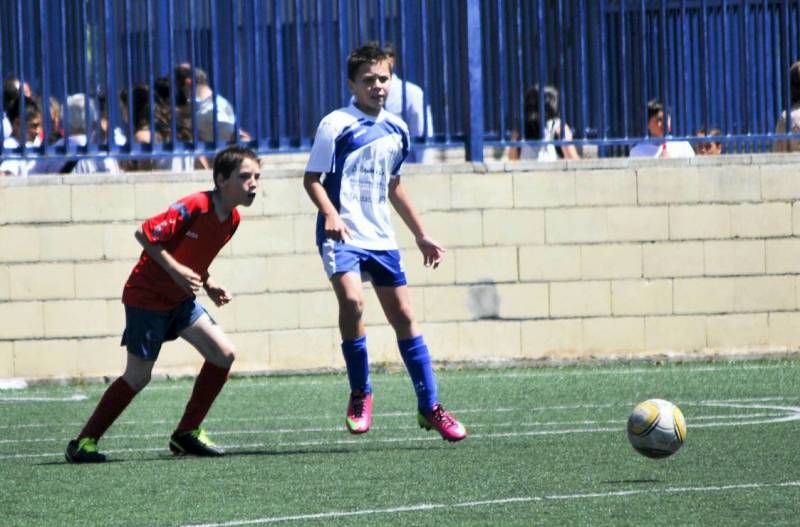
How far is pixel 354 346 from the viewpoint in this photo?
9.23 metres

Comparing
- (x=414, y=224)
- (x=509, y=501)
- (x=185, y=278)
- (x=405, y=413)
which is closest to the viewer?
(x=509, y=501)

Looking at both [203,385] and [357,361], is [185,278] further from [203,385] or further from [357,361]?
[357,361]

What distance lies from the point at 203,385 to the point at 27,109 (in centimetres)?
481

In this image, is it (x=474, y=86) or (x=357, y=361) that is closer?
(x=357, y=361)

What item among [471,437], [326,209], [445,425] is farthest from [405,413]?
[326,209]

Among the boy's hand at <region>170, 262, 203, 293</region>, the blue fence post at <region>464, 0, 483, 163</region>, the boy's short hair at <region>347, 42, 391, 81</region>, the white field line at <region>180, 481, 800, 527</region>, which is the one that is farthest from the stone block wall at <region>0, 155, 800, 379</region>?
the white field line at <region>180, 481, 800, 527</region>

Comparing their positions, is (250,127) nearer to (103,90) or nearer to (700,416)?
(103,90)

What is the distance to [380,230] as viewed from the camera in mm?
9305

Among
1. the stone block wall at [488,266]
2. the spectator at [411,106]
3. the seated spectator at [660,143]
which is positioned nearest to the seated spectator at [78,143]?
the stone block wall at [488,266]

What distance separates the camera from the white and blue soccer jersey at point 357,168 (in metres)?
9.20

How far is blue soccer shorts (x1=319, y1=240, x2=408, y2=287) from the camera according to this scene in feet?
30.0

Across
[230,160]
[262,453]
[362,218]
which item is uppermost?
[230,160]

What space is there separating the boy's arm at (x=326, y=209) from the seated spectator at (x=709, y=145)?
5437 millimetres

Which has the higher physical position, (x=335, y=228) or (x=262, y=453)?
(x=335, y=228)
